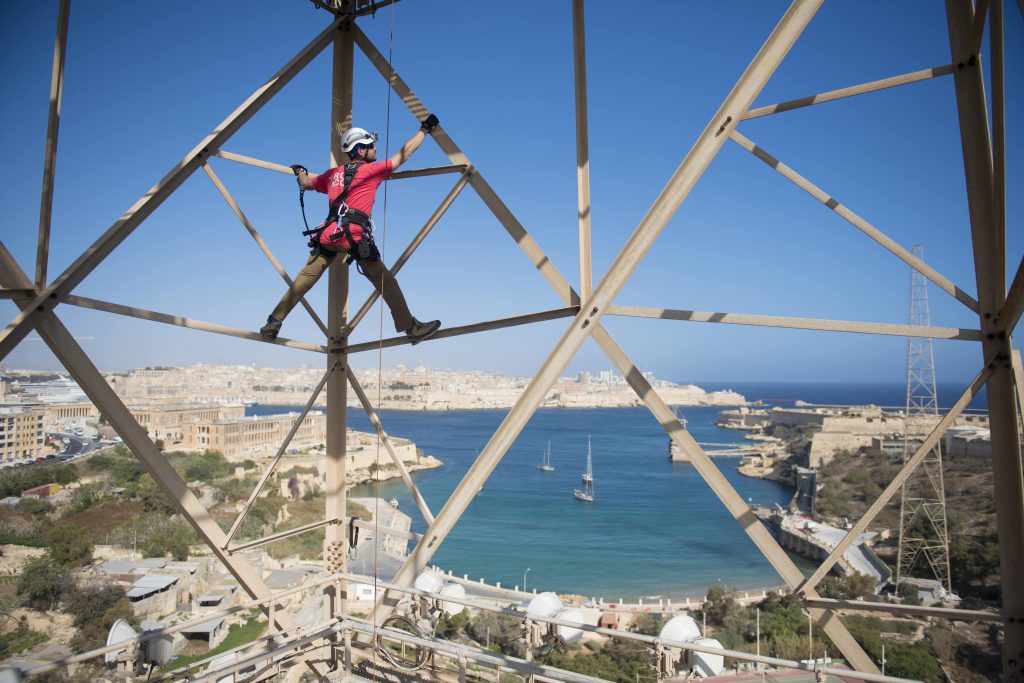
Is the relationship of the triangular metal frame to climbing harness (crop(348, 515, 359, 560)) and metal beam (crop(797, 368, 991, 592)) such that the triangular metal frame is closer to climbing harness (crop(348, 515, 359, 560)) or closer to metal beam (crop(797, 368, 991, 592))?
metal beam (crop(797, 368, 991, 592))

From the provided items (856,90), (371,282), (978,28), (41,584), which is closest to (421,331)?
(371,282)

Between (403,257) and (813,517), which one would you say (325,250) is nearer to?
(403,257)

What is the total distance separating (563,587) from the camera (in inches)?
1227

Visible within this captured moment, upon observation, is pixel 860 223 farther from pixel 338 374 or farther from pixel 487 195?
pixel 338 374

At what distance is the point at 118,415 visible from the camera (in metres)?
2.94

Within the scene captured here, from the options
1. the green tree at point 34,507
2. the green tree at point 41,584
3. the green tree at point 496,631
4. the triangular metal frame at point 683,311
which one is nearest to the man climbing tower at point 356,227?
the triangular metal frame at point 683,311

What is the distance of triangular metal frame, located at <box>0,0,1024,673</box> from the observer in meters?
2.32

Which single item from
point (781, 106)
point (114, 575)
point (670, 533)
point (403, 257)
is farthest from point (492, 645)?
point (670, 533)

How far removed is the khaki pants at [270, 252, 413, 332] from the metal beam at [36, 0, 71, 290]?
1022mm

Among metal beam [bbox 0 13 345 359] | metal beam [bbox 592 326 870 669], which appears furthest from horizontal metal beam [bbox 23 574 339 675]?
metal beam [bbox 592 326 870 669]

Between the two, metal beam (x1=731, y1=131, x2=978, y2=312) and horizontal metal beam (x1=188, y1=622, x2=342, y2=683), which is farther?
horizontal metal beam (x1=188, y1=622, x2=342, y2=683)

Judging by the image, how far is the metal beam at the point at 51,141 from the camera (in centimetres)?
279

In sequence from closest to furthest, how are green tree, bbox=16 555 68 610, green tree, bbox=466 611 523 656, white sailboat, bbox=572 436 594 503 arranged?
→ green tree, bbox=466 611 523 656 < green tree, bbox=16 555 68 610 < white sailboat, bbox=572 436 594 503

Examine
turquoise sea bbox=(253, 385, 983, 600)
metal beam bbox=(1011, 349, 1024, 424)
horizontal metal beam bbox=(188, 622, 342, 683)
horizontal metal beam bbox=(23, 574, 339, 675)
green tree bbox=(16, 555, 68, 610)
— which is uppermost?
metal beam bbox=(1011, 349, 1024, 424)
